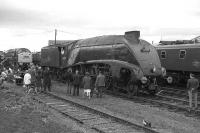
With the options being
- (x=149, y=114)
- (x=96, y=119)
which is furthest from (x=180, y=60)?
(x=96, y=119)

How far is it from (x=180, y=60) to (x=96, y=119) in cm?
1379

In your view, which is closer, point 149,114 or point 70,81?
point 149,114

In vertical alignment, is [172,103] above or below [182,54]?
below

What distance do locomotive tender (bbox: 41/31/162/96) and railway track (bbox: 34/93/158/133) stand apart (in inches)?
148

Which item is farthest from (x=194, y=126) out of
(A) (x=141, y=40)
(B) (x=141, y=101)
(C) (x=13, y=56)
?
(C) (x=13, y=56)

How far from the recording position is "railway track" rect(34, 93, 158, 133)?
10742 millimetres

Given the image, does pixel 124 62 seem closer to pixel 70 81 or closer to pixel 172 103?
pixel 172 103

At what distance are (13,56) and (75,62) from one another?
12.0 meters

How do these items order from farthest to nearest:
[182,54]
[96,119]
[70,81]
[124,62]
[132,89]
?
[182,54]
[70,81]
[132,89]
[124,62]
[96,119]

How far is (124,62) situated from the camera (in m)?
18.7

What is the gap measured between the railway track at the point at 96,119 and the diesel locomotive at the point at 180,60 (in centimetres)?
1049

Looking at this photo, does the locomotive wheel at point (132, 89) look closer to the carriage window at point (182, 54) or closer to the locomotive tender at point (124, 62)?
the locomotive tender at point (124, 62)

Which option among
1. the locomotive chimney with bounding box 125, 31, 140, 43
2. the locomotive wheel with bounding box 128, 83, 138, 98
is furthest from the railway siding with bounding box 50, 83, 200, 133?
the locomotive chimney with bounding box 125, 31, 140, 43

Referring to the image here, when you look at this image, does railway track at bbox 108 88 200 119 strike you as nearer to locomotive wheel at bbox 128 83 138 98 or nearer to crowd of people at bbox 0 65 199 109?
locomotive wheel at bbox 128 83 138 98
